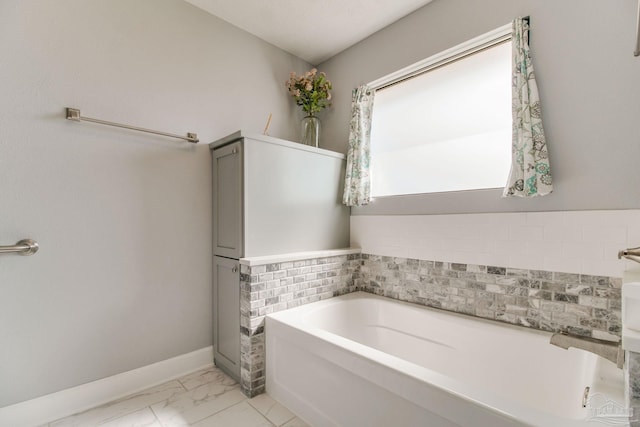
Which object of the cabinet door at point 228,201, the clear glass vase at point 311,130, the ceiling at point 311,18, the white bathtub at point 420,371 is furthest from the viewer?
the clear glass vase at point 311,130

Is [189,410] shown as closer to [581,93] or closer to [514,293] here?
[514,293]

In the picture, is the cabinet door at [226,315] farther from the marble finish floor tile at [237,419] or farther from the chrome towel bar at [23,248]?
the chrome towel bar at [23,248]

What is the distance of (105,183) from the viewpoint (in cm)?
168

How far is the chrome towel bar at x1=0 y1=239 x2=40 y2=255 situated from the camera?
1.36 m

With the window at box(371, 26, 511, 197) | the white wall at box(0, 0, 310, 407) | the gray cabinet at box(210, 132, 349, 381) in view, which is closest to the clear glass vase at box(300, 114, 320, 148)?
the gray cabinet at box(210, 132, 349, 381)

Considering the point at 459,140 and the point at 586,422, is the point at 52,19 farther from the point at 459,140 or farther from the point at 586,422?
the point at 586,422

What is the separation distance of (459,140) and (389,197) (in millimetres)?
627

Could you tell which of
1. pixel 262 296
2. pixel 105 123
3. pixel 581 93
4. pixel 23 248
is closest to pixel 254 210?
pixel 262 296

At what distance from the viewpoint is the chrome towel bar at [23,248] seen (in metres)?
1.36

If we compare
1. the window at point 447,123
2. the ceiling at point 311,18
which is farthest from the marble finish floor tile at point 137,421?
the ceiling at point 311,18

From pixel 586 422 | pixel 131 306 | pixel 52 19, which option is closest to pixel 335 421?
pixel 586 422

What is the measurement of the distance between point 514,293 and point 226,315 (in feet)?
A: 5.95

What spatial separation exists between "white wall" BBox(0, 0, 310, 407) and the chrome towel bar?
0.05m

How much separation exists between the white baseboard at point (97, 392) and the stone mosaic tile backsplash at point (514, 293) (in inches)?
59.8
